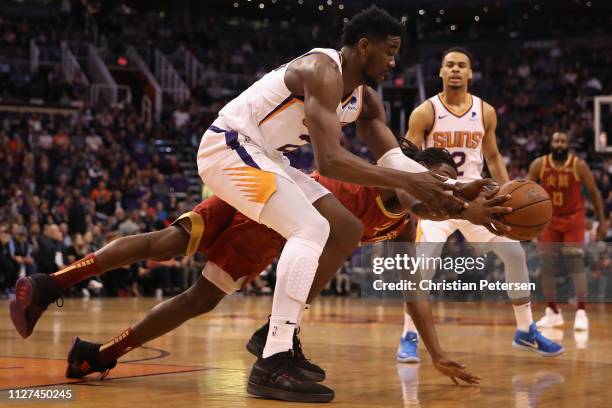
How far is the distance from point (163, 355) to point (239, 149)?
2010mm

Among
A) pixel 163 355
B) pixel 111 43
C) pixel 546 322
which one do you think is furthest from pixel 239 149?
pixel 111 43

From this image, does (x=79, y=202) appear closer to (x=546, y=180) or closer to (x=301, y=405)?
(x=546, y=180)

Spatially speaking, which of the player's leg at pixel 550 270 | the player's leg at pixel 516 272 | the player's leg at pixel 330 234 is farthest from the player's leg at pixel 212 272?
the player's leg at pixel 550 270

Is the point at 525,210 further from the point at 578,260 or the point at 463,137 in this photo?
the point at 578,260

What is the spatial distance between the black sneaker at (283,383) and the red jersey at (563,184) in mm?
6659

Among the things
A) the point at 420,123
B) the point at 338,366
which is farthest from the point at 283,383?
the point at 420,123

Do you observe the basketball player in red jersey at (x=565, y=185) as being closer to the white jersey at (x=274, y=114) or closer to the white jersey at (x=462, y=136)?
the white jersey at (x=462, y=136)

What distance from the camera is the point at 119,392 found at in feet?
14.4

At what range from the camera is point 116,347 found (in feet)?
16.2

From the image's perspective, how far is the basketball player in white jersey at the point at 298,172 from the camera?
14.0ft

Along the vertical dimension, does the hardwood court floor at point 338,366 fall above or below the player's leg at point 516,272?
below

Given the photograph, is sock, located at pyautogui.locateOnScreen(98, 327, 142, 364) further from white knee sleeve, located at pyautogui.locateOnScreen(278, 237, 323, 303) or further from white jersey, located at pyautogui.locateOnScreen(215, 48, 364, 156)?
white jersey, located at pyautogui.locateOnScreen(215, 48, 364, 156)

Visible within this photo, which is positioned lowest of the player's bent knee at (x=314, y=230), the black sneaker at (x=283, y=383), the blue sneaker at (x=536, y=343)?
the blue sneaker at (x=536, y=343)

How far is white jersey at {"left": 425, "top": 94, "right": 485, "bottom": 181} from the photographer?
7121mm
